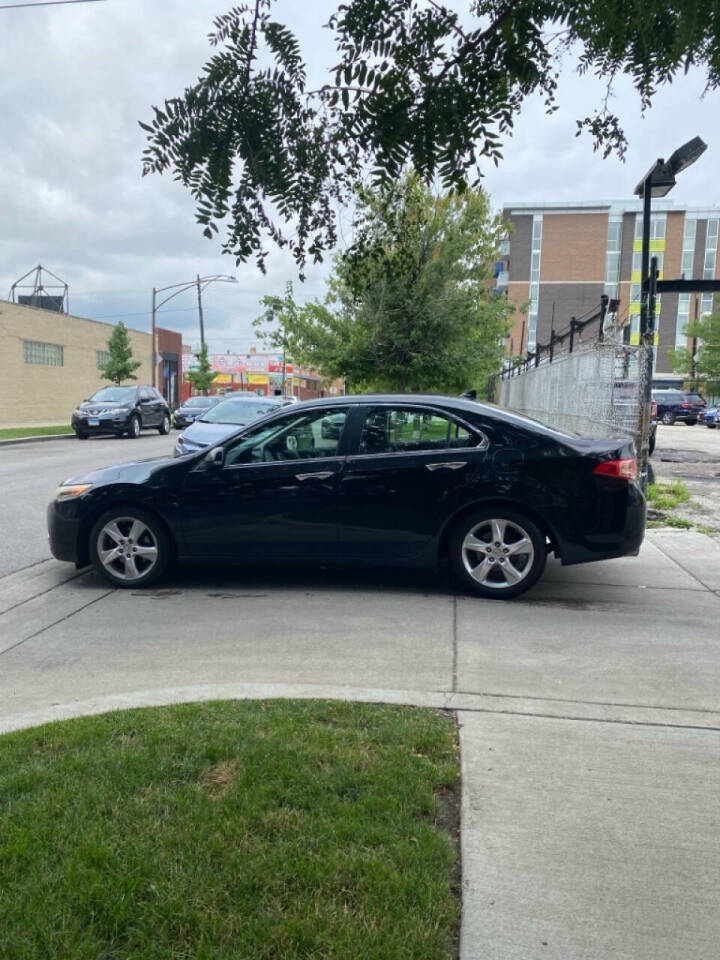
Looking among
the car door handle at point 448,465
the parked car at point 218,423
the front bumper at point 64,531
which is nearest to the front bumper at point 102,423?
the parked car at point 218,423

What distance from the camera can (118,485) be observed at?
6707 millimetres

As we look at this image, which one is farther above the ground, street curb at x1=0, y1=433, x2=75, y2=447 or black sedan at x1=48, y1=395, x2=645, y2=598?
black sedan at x1=48, y1=395, x2=645, y2=598

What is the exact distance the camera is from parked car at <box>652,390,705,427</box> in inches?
1649

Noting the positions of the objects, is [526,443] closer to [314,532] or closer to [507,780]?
[314,532]

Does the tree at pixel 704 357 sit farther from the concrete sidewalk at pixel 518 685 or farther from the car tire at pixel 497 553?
the car tire at pixel 497 553

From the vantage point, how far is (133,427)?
26.0 m

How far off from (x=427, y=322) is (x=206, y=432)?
7307mm

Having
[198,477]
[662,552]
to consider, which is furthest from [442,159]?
[662,552]

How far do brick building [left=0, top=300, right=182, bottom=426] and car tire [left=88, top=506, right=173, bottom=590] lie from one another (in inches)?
1167

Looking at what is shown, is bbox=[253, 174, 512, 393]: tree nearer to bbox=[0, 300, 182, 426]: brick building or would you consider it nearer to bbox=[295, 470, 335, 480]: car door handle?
bbox=[295, 470, 335, 480]: car door handle

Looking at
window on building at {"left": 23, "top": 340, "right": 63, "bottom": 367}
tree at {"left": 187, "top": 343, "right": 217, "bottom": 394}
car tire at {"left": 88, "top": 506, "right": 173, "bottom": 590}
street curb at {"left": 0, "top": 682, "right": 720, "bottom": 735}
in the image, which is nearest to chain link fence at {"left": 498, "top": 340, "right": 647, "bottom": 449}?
car tire at {"left": 88, "top": 506, "right": 173, "bottom": 590}

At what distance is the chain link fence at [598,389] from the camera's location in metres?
10.3

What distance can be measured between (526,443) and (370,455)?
123 cm

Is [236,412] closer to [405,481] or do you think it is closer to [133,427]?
[405,481]
